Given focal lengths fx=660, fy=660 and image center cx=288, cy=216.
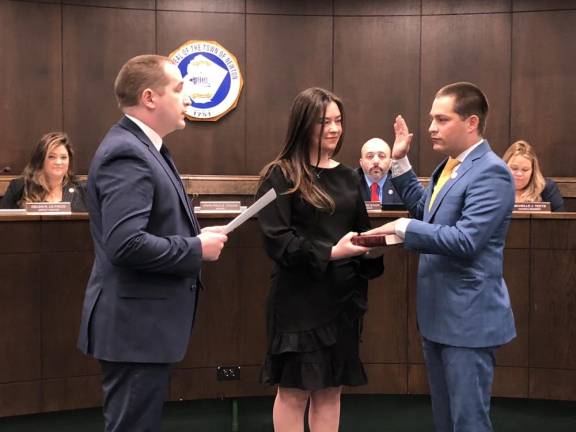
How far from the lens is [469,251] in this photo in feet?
6.84

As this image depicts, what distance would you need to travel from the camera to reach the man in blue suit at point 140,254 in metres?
1.73

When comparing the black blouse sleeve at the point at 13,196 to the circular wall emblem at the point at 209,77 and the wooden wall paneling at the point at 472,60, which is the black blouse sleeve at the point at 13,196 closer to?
the circular wall emblem at the point at 209,77

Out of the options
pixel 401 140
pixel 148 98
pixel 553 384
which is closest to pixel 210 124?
pixel 553 384

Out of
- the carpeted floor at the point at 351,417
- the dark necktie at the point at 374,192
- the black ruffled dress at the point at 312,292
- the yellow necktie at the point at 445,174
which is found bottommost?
the carpeted floor at the point at 351,417

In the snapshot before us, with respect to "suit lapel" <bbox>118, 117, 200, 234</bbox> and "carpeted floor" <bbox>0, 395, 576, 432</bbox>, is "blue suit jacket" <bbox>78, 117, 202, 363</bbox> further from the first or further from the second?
"carpeted floor" <bbox>0, 395, 576, 432</bbox>

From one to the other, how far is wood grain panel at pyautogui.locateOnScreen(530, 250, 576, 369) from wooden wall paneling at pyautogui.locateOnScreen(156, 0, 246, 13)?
14.0 ft

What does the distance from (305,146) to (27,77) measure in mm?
4878

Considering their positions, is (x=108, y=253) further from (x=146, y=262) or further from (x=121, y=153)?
(x=121, y=153)

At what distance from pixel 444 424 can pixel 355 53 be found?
16.7 feet

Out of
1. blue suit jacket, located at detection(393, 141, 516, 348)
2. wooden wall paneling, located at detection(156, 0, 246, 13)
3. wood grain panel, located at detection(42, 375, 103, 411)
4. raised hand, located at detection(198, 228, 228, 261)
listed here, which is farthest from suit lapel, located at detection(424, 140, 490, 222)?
wooden wall paneling, located at detection(156, 0, 246, 13)

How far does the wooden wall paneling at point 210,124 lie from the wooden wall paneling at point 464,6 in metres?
1.92

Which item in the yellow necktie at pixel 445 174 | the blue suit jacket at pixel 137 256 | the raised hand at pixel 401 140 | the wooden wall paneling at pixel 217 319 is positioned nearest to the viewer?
the blue suit jacket at pixel 137 256

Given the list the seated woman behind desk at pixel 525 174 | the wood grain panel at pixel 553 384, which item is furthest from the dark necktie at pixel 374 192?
the wood grain panel at pixel 553 384

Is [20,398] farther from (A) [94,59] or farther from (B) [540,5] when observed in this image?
(B) [540,5]
